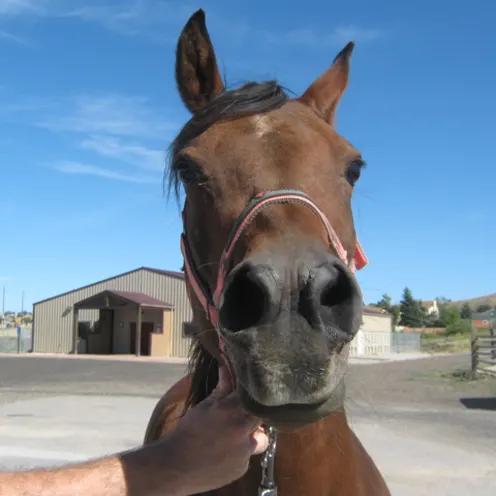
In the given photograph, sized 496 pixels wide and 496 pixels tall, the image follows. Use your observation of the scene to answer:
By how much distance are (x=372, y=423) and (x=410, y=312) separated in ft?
296

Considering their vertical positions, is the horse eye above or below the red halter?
above

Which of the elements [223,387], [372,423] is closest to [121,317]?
[372,423]

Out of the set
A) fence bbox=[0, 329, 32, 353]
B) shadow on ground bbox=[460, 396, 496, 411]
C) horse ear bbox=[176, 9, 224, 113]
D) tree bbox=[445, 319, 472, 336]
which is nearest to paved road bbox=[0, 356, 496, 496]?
shadow on ground bbox=[460, 396, 496, 411]

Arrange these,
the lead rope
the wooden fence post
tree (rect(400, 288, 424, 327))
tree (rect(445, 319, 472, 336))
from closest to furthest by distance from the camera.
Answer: the lead rope < the wooden fence post < tree (rect(445, 319, 472, 336)) < tree (rect(400, 288, 424, 327))

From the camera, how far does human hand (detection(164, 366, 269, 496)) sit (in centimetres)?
152

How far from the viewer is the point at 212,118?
221 cm

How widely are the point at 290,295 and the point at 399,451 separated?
756 centimetres

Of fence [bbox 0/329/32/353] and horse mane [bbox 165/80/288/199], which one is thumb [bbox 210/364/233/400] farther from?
fence [bbox 0/329/32/353]

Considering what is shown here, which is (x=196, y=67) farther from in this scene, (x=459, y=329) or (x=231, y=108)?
(x=459, y=329)

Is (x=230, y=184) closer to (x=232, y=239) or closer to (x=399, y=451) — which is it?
(x=232, y=239)

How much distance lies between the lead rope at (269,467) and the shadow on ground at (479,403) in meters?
12.5

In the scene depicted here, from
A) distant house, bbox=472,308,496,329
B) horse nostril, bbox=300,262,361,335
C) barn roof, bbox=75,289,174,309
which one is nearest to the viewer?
horse nostril, bbox=300,262,361,335

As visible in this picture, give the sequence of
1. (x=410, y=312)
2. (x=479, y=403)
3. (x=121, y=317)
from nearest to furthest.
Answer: (x=479, y=403)
(x=121, y=317)
(x=410, y=312)

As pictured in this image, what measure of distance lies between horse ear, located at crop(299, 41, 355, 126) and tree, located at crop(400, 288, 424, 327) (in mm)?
94621
